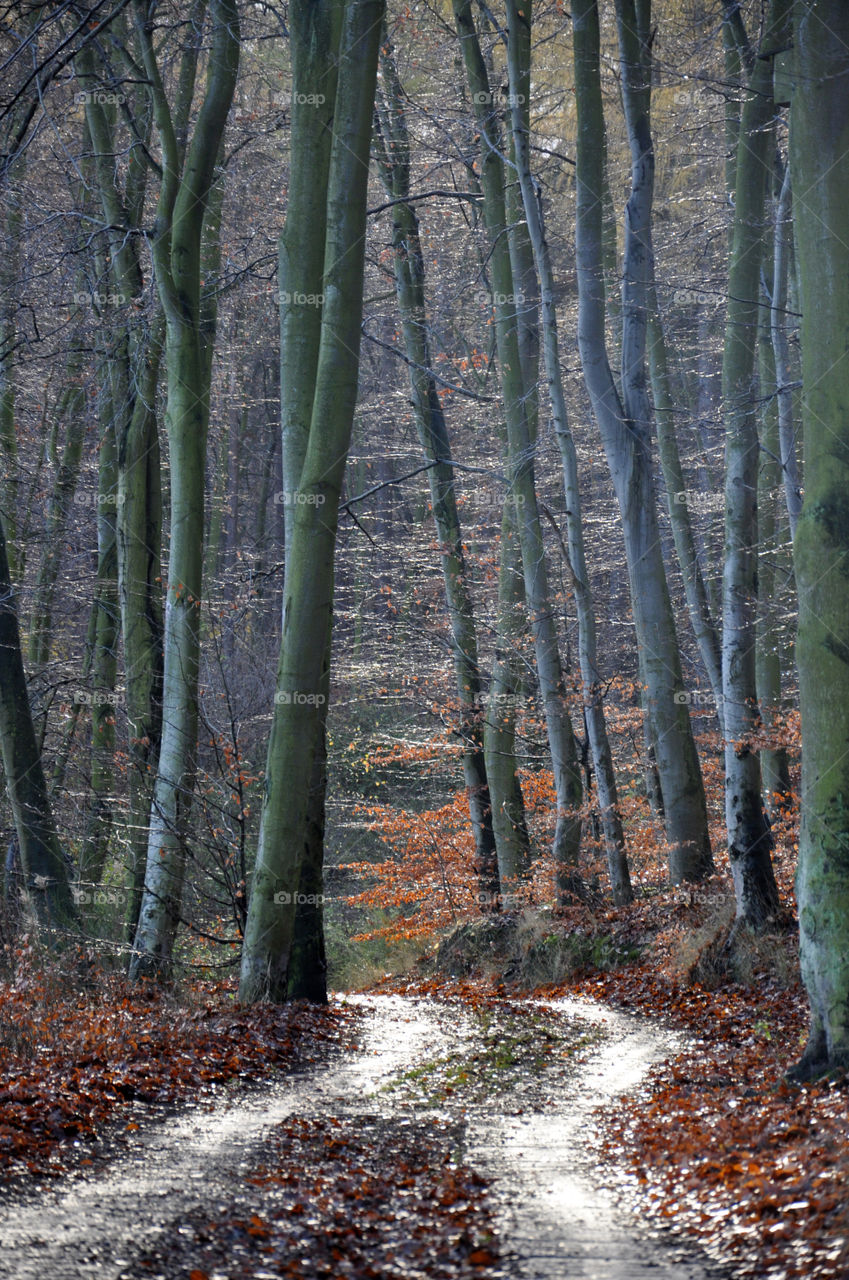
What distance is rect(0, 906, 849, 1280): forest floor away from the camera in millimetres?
3988

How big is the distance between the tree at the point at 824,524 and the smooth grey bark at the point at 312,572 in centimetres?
415

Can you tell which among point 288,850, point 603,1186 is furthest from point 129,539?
point 603,1186

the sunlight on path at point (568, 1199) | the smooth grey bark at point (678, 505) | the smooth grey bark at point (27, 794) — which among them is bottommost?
the sunlight on path at point (568, 1199)

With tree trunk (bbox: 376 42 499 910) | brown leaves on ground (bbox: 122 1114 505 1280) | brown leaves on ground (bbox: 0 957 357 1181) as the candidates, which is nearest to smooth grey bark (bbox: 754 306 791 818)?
tree trunk (bbox: 376 42 499 910)

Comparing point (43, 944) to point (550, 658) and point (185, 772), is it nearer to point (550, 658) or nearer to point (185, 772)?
point (185, 772)

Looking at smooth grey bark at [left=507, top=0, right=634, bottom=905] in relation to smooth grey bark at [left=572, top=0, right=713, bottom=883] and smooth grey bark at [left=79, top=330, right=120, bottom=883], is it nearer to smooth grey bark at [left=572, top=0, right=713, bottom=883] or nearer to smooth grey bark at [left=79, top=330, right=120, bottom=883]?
smooth grey bark at [left=572, top=0, right=713, bottom=883]

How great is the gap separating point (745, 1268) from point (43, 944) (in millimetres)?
8781

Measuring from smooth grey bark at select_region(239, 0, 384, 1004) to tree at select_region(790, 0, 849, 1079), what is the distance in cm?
415

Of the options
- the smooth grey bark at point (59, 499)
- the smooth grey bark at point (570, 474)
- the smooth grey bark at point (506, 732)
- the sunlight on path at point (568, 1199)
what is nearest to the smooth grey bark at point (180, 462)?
the smooth grey bark at point (570, 474)

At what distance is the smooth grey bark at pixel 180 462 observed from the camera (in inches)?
456

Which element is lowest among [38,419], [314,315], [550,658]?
[550,658]

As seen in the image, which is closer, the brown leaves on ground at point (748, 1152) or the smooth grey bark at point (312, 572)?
the brown leaves on ground at point (748, 1152)

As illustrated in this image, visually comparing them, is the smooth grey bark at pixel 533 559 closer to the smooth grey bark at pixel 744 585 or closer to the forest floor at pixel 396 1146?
the smooth grey bark at pixel 744 585

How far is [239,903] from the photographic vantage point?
11.9 m
